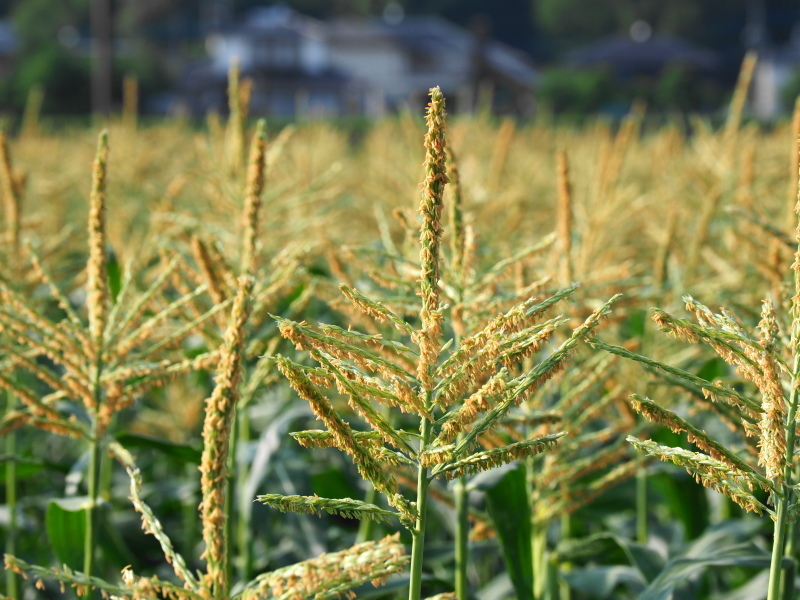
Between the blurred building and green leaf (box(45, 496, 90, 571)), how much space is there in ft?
189

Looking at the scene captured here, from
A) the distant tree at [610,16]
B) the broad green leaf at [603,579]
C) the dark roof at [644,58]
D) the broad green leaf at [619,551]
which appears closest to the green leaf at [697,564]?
the broad green leaf at [619,551]

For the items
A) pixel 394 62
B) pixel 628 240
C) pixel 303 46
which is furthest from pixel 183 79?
pixel 628 240

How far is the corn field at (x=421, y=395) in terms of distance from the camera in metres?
1.08

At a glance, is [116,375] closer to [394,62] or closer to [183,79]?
[183,79]

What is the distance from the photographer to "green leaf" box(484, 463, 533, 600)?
192cm

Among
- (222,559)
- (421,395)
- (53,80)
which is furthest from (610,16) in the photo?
(222,559)

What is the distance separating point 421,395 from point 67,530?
42.4 inches

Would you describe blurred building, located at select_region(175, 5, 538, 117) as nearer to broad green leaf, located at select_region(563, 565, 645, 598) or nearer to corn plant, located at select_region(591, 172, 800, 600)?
broad green leaf, located at select_region(563, 565, 645, 598)

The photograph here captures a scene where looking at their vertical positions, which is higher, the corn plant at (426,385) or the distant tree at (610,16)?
the distant tree at (610,16)

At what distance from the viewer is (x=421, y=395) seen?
1138 mm

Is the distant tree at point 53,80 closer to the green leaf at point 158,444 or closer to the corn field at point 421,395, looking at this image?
the corn field at point 421,395

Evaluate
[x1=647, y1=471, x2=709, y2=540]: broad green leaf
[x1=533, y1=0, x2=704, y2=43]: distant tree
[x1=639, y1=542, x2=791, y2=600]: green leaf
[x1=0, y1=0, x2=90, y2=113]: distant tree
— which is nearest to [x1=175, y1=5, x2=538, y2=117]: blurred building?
[x1=0, y1=0, x2=90, y2=113]: distant tree

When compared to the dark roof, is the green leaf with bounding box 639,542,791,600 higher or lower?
lower

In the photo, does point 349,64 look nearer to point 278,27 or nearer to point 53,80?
point 278,27
